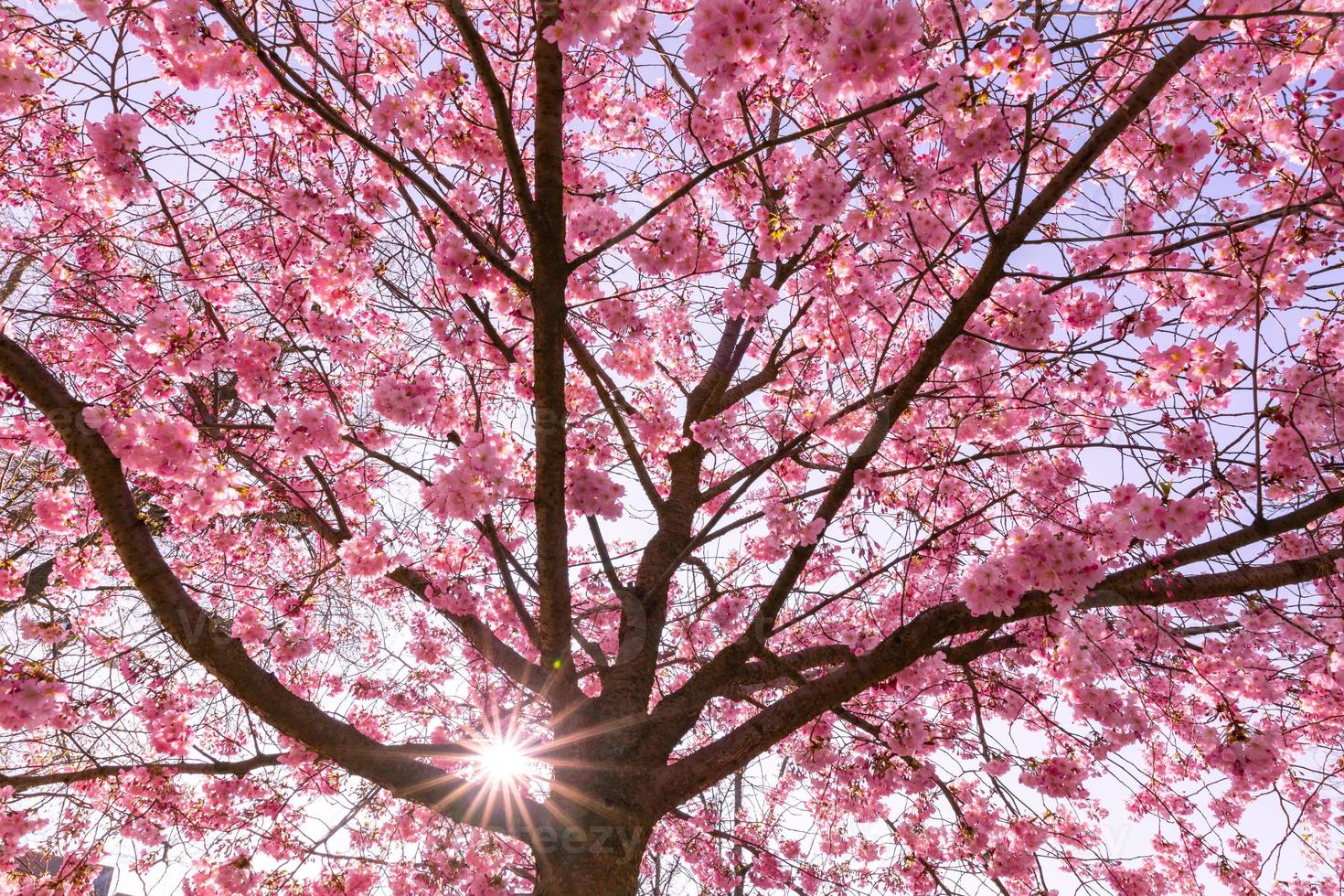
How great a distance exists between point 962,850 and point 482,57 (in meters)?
5.53

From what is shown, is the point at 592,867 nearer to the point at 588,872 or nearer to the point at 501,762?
the point at 588,872

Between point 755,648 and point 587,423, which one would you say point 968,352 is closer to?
point 755,648

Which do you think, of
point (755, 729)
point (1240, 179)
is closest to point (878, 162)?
point (1240, 179)

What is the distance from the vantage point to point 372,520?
3.74m

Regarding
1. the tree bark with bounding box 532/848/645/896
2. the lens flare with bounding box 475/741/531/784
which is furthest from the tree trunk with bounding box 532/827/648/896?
the lens flare with bounding box 475/741/531/784

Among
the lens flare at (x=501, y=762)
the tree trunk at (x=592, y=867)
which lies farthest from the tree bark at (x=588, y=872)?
the lens flare at (x=501, y=762)

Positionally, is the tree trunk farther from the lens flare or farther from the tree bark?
the lens flare

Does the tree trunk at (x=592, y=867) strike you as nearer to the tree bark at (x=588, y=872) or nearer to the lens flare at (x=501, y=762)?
the tree bark at (x=588, y=872)

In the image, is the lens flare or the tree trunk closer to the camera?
the tree trunk

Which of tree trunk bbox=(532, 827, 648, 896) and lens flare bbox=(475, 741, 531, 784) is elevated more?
lens flare bbox=(475, 741, 531, 784)

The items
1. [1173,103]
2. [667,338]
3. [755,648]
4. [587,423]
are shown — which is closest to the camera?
[755,648]

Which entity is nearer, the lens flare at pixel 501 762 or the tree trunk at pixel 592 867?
the tree trunk at pixel 592 867

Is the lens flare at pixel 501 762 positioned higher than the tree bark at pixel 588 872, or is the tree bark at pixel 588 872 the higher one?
the lens flare at pixel 501 762

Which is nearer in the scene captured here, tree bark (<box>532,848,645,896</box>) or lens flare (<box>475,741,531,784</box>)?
tree bark (<box>532,848,645,896</box>)
